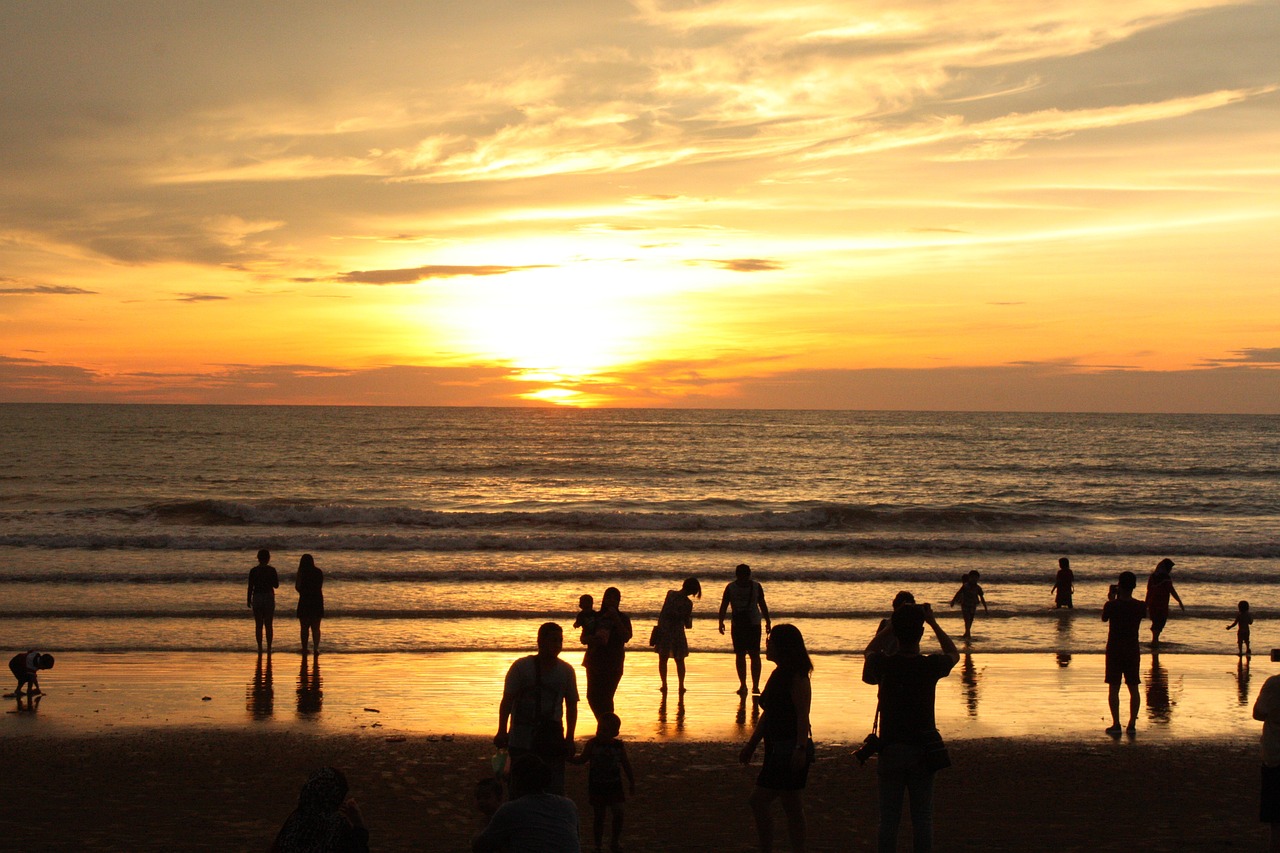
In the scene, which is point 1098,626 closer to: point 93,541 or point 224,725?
point 224,725

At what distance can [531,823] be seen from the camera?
4648mm

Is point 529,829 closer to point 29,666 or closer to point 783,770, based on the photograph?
point 783,770

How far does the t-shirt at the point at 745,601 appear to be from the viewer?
1252 centimetres

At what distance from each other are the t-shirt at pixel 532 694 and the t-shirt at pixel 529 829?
1.95m

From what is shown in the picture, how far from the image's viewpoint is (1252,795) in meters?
9.29

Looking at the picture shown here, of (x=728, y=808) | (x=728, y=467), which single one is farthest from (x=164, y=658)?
(x=728, y=467)

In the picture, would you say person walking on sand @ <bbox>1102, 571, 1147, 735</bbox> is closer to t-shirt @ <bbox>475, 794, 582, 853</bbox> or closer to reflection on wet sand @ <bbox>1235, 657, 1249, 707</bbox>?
reflection on wet sand @ <bbox>1235, 657, 1249, 707</bbox>

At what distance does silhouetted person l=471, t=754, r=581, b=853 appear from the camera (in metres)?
4.63

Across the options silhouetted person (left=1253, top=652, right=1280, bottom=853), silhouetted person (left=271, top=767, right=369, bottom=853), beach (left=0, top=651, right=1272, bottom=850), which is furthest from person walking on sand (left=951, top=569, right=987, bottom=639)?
silhouetted person (left=271, top=767, right=369, bottom=853)

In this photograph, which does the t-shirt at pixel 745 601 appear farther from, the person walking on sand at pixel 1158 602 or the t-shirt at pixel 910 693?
the person walking on sand at pixel 1158 602

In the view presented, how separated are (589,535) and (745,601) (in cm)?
2108

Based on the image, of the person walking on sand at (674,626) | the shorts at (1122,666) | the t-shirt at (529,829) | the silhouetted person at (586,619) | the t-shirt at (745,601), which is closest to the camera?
the t-shirt at (529,829)

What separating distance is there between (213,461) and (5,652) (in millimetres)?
57194

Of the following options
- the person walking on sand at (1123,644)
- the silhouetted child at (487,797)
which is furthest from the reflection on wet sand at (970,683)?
the silhouetted child at (487,797)
